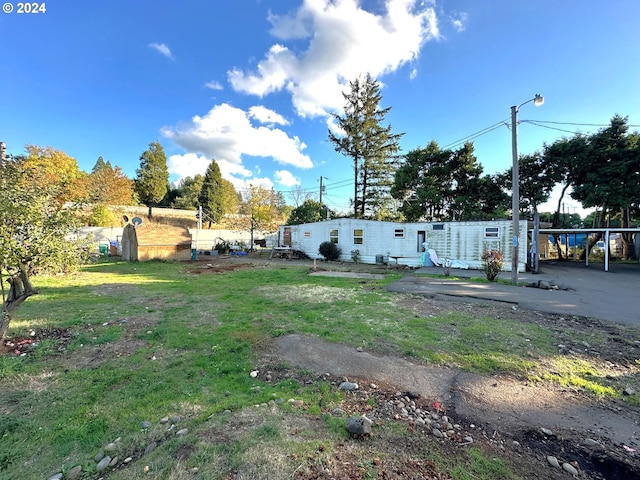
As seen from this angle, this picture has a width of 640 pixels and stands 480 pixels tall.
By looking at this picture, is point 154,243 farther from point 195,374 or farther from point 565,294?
point 565,294

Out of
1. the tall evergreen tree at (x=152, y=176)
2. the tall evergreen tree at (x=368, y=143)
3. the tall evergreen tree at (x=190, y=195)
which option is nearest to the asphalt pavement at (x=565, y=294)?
the tall evergreen tree at (x=368, y=143)

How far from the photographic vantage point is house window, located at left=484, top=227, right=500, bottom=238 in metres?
14.8

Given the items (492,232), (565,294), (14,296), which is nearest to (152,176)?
(14,296)

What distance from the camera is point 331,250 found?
1972 cm

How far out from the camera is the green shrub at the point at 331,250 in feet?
64.7

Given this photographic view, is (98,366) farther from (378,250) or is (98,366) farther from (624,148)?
(624,148)

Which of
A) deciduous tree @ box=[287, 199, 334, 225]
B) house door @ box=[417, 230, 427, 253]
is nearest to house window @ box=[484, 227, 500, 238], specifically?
house door @ box=[417, 230, 427, 253]

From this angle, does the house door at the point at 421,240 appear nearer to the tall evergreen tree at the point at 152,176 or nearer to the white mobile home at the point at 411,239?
the white mobile home at the point at 411,239

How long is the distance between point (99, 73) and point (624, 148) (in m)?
29.1

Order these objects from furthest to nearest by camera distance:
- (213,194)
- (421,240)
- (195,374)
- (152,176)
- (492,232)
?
1. (213,194)
2. (152,176)
3. (421,240)
4. (492,232)
5. (195,374)

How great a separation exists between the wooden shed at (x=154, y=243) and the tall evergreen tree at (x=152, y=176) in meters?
23.3

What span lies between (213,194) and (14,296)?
37332 millimetres

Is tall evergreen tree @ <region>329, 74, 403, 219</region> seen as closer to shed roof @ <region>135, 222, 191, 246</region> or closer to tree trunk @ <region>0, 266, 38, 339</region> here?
shed roof @ <region>135, 222, 191, 246</region>

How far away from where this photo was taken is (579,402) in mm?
2992
